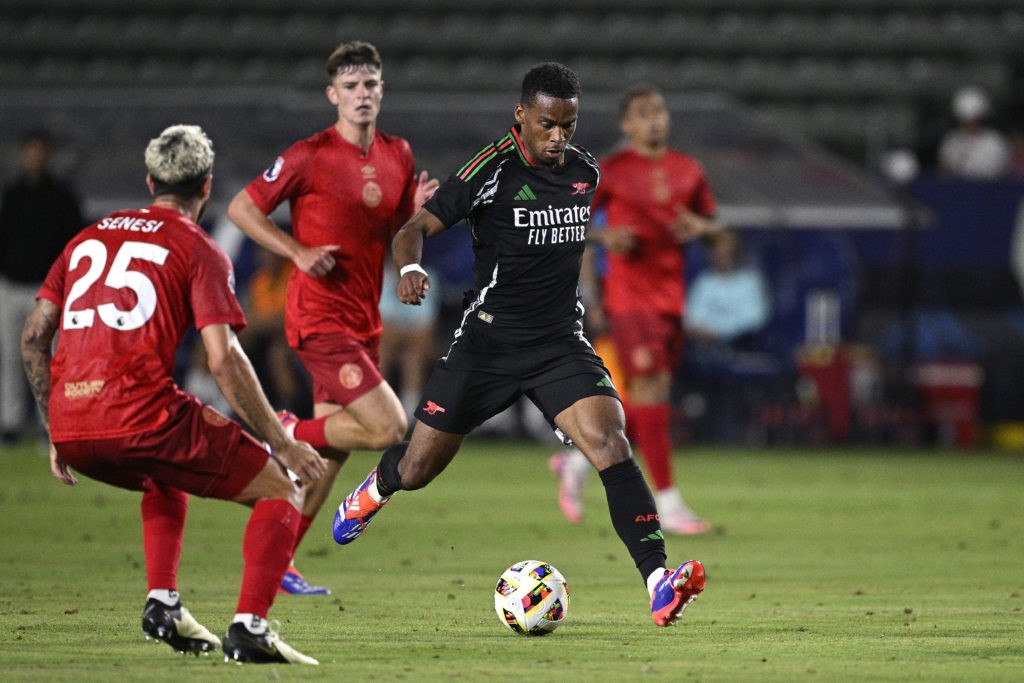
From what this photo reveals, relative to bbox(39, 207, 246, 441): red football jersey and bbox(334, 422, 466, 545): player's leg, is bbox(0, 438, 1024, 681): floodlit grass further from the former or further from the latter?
bbox(39, 207, 246, 441): red football jersey

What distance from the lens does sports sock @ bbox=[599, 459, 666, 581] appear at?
6168 millimetres

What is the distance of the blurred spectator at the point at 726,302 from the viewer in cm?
1661

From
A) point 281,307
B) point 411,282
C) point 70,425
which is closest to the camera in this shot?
point 70,425

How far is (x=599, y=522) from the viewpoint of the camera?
420 inches

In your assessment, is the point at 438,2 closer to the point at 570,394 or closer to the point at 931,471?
the point at 931,471

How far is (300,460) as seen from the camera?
5277mm

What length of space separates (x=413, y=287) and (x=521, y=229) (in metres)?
0.68

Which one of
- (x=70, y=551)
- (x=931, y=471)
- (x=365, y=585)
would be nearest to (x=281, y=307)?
(x=931, y=471)

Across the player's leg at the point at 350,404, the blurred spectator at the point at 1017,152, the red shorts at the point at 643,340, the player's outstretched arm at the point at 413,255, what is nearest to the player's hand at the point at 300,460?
the player's outstretched arm at the point at 413,255

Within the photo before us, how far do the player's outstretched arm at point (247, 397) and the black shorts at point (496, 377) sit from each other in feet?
4.68

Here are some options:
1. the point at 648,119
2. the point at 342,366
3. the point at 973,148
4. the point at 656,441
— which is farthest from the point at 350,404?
the point at 973,148

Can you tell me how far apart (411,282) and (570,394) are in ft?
2.70

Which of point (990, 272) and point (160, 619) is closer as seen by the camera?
point (160, 619)

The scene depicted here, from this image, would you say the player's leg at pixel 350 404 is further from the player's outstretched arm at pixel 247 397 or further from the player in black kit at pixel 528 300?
the player's outstretched arm at pixel 247 397
